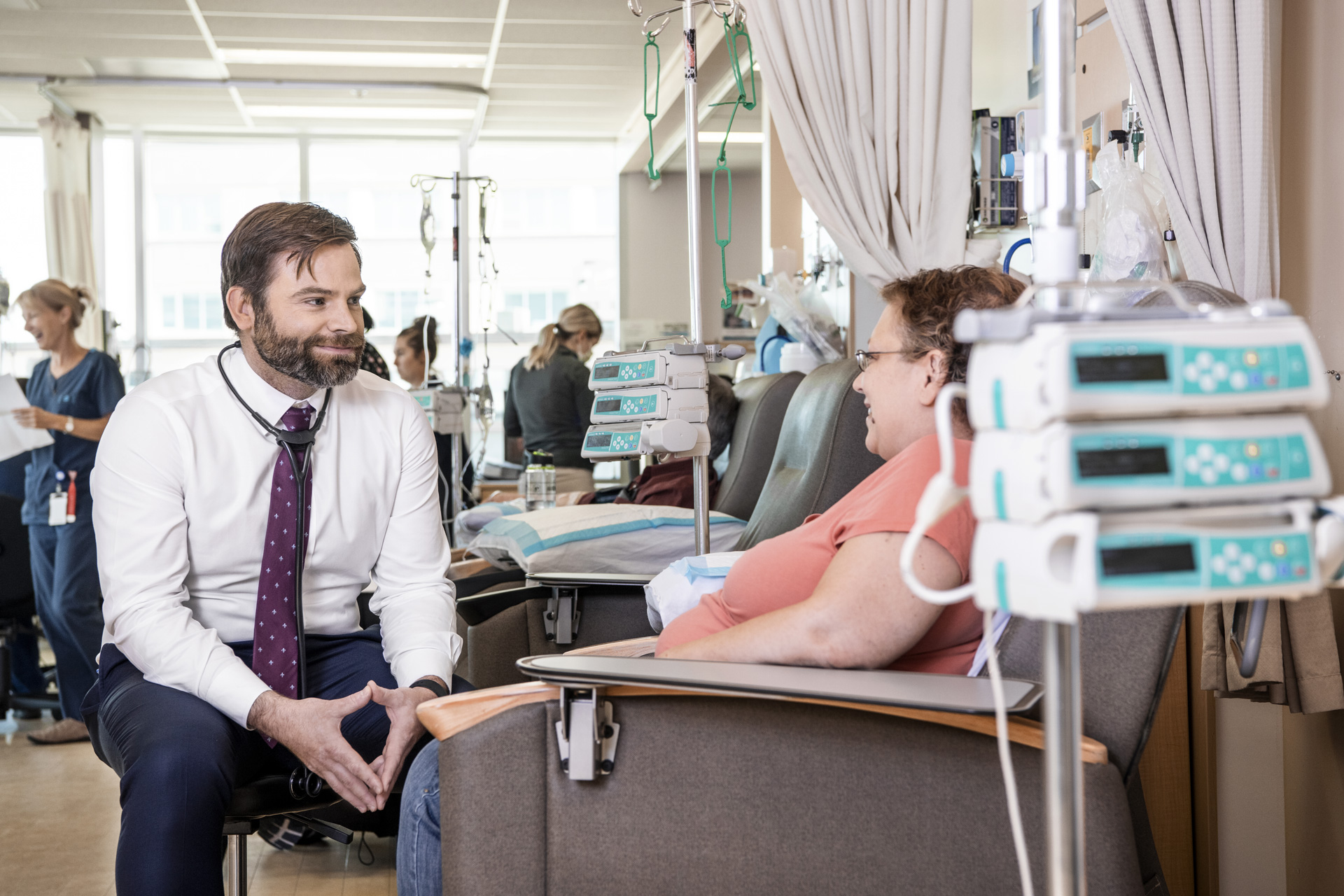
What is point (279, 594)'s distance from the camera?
62.8 inches

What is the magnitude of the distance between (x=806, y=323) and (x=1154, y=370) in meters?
2.84

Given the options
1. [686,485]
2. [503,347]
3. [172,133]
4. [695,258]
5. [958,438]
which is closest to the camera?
[958,438]

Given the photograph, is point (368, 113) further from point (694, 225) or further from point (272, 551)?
point (272, 551)

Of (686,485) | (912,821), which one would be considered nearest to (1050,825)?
(912,821)

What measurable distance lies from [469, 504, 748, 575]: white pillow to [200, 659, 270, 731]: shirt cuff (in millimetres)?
862

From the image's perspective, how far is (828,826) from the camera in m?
1.13

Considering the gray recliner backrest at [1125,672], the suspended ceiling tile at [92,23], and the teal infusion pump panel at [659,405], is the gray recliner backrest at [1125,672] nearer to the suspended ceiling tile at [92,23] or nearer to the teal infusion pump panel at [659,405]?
the teal infusion pump panel at [659,405]

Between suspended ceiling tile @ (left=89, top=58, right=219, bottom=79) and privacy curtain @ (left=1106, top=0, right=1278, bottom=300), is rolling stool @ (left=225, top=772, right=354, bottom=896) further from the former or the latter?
suspended ceiling tile @ (left=89, top=58, right=219, bottom=79)

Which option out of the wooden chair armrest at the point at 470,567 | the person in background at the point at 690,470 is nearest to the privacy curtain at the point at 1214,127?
the person in background at the point at 690,470

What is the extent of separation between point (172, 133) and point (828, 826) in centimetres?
786

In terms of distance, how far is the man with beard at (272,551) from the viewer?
1.46m

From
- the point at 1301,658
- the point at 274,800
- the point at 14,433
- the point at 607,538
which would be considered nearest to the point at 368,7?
the point at 14,433

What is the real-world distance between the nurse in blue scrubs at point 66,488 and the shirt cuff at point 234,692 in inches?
89.3

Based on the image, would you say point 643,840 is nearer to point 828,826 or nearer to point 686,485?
point 828,826
